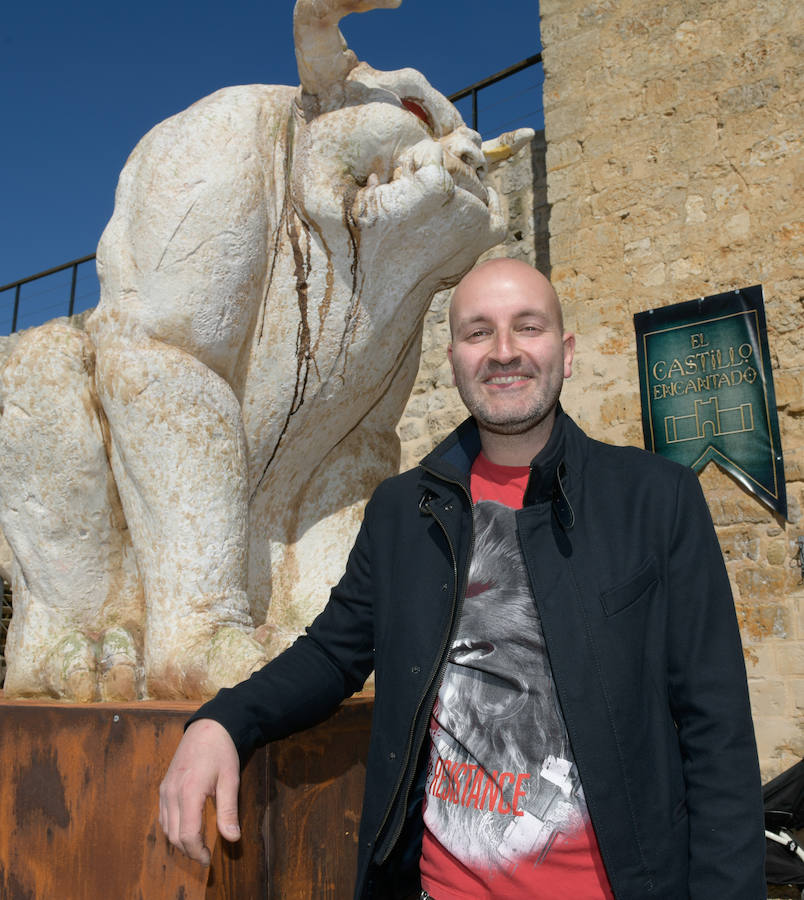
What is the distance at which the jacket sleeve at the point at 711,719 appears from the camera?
0.88 metres

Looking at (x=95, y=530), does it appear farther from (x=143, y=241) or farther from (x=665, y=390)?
(x=665, y=390)

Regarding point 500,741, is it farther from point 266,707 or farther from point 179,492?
point 179,492

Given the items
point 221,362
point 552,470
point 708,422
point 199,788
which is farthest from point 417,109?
point 708,422

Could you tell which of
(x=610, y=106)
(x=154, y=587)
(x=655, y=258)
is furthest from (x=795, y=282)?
(x=154, y=587)

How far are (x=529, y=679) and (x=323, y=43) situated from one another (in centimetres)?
103

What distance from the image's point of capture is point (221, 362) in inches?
57.0

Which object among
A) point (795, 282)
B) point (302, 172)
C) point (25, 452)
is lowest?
point (25, 452)

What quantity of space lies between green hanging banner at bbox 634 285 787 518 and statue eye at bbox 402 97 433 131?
4162 millimetres

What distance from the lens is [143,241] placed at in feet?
4.66

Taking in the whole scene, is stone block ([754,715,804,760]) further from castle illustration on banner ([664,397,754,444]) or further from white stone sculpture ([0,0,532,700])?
white stone sculpture ([0,0,532,700])

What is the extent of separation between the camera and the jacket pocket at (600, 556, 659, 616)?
97 cm

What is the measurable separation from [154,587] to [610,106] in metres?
5.59

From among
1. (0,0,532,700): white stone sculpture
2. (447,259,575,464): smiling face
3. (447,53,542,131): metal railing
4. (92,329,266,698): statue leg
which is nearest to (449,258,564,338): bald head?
(447,259,575,464): smiling face

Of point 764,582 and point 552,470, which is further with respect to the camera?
point 764,582
